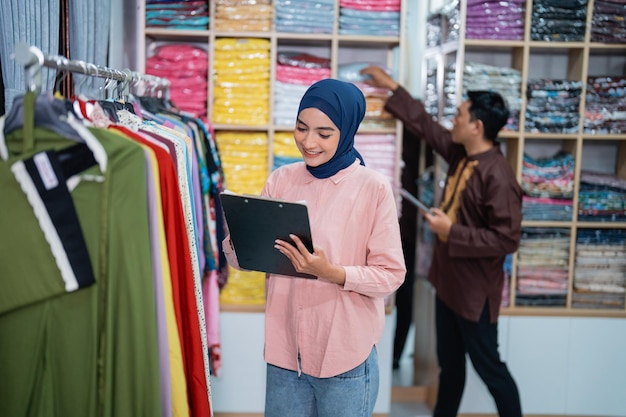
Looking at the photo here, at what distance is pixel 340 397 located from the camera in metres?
1.79

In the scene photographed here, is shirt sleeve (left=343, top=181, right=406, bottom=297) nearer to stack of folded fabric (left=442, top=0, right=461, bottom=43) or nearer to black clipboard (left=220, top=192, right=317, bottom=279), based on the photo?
black clipboard (left=220, top=192, right=317, bottom=279)

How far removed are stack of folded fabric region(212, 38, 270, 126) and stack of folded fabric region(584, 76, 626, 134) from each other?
1.55 meters

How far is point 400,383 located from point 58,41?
2.70 metres

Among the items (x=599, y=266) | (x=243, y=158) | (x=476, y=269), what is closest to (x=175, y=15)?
(x=243, y=158)

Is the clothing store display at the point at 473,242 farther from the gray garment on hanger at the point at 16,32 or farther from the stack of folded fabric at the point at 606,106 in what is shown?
the gray garment on hanger at the point at 16,32

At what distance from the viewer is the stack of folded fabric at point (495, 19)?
319 centimetres

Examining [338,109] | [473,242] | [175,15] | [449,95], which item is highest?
[175,15]

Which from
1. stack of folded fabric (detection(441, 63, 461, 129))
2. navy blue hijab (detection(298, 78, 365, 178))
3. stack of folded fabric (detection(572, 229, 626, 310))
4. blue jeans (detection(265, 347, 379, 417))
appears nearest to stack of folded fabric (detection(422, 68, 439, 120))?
stack of folded fabric (detection(441, 63, 461, 129))

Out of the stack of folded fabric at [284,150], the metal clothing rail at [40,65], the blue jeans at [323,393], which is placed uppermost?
the metal clothing rail at [40,65]

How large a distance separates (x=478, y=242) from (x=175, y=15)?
1.67m

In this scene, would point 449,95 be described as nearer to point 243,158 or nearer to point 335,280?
point 243,158

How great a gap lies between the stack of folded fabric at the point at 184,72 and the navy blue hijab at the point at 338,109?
146 cm

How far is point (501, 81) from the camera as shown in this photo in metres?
3.24

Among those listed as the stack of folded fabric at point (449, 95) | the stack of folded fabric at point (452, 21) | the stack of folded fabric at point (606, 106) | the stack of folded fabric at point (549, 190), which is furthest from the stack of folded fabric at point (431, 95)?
the stack of folded fabric at point (606, 106)
